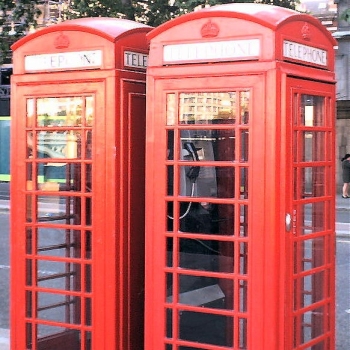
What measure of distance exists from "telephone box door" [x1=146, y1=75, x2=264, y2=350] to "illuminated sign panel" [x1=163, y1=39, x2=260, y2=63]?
0.39 feet

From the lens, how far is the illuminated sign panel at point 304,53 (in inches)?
139

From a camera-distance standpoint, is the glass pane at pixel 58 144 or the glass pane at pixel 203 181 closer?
the glass pane at pixel 203 181

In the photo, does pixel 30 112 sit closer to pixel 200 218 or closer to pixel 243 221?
pixel 200 218

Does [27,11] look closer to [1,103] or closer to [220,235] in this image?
[220,235]

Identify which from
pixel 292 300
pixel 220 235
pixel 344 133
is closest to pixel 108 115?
pixel 220 235

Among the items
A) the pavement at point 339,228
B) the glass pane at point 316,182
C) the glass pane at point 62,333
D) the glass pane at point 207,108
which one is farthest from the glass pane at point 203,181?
the pavement at point 339,228

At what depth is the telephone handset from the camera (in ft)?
12.0

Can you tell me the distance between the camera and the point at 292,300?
3549 mm

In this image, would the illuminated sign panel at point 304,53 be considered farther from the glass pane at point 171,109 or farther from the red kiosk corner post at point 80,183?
the red kiosk corner post at point 80,183

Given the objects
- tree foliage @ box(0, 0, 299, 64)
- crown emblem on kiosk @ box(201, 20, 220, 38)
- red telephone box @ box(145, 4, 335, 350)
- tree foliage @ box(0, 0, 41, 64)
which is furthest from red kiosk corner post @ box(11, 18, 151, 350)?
tree foliage @ box(0, 0, 299, 64)

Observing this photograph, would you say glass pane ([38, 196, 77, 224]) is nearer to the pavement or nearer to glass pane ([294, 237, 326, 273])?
glass pane ([294, 237, 326, 273])

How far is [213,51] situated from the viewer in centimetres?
358

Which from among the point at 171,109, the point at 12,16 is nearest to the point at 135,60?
the point at 171,109

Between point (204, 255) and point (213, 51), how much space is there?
108cm
